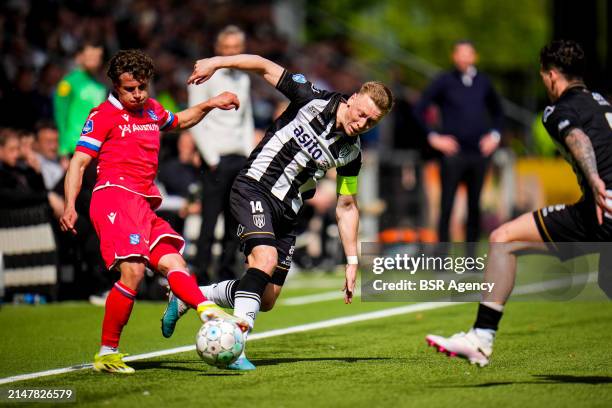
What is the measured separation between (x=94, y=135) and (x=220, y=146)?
4.18 metres

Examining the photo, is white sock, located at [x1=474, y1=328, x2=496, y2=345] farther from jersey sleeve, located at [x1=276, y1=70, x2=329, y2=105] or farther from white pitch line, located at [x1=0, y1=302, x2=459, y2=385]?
white pitch line, located at [x1=0, y1=302, x2=459, y2=385]

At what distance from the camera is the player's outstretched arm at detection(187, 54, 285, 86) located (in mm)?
7062

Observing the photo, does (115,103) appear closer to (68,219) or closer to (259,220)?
(68,219)

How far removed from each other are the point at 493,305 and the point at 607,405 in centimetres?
113

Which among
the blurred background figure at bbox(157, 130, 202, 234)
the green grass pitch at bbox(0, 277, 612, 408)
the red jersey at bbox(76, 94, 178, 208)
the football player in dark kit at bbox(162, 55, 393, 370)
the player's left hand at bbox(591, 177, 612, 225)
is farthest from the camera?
the blurred background figure at bbox(157, 130, 202, 234)

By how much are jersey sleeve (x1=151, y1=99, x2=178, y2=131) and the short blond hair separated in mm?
1375

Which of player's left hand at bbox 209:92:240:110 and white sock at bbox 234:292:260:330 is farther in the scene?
player's left hand at bbox 209:92:240:110

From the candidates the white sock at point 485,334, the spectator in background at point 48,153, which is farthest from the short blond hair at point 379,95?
the spectator in background at point 48,153

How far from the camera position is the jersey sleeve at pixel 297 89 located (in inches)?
290

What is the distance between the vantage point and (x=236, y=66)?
23.6 ft

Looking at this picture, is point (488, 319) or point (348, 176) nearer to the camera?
point (488, 319)

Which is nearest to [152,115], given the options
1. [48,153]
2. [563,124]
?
[563,124]

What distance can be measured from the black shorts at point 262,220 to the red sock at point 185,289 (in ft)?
1.49

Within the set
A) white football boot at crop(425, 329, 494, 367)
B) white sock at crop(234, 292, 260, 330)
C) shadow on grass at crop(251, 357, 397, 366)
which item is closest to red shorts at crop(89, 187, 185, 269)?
white sock at crop(234, 292, 260, 330)
